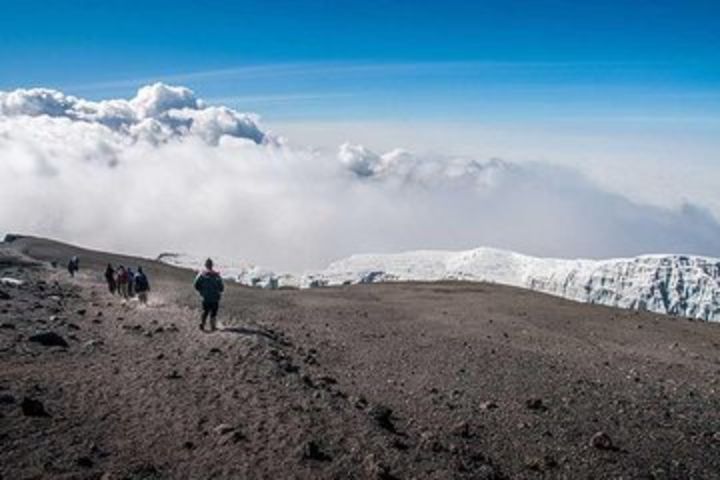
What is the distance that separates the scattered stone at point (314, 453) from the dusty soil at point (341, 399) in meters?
0.03

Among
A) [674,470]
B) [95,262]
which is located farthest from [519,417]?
[95,262]

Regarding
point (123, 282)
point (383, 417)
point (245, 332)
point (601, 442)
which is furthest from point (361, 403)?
point (123, 282)

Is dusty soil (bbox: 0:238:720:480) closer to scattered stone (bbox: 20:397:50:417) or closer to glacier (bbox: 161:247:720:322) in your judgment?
scattered stone (bbox: 20:397:50:417)

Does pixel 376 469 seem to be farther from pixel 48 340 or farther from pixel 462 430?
pixel 48 340

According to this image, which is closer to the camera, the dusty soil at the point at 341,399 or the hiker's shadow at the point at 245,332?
the dusty soil at the point at 341,399

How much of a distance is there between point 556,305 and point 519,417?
22779 millimetres

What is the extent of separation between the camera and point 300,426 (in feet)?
41.0

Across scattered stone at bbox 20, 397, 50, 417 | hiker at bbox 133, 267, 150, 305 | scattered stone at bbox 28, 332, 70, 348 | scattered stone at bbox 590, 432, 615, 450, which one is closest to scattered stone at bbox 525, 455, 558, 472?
scattered stone at bbox 590, 432, 615, 450

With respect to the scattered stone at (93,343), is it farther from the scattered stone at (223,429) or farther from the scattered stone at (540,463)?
the scattered stone at (540,463)

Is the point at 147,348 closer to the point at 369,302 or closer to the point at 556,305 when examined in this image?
the point at 369,302

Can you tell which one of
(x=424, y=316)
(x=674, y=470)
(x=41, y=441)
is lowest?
(x=41, y=441)

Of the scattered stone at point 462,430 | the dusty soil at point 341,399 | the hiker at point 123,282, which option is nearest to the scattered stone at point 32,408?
the dusty soil at point 341,399

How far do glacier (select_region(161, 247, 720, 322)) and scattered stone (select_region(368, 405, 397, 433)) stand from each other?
49421 millimetres

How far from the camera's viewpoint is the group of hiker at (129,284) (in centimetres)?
3047
